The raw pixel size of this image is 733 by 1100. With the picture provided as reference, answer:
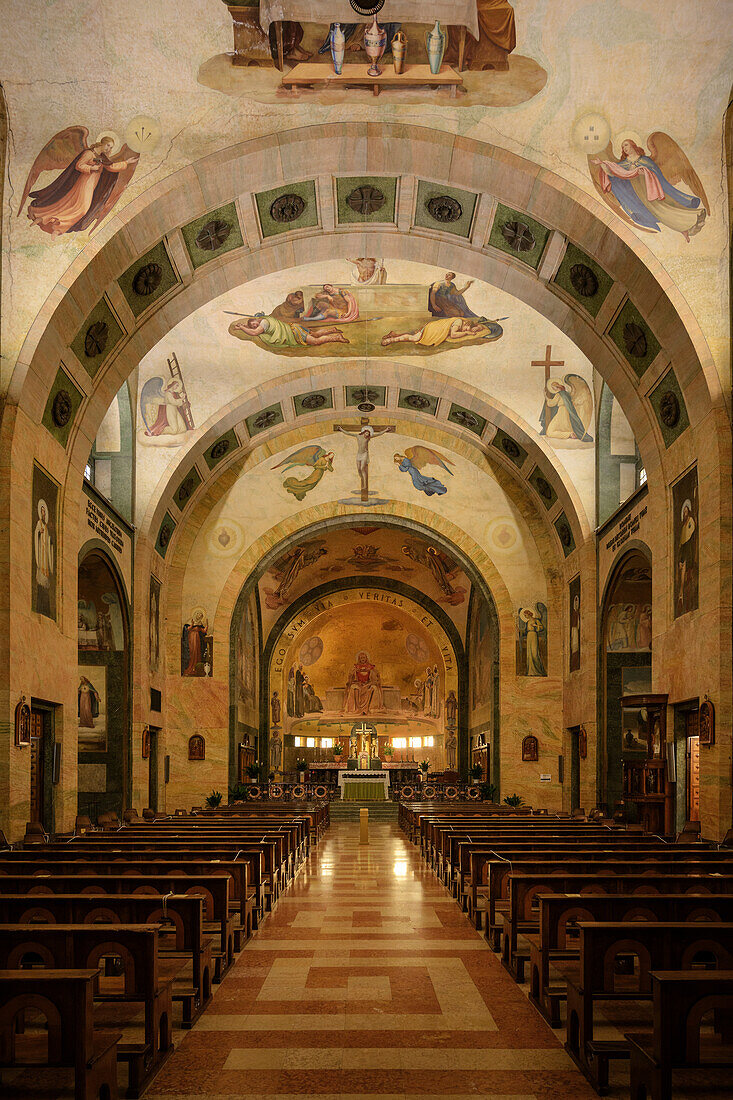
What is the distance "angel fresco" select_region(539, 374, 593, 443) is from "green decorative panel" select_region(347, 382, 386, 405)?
13.9ft

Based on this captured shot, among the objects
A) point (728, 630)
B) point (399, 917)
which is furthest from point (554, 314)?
point (399, 917)

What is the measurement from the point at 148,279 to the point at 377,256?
4135mm

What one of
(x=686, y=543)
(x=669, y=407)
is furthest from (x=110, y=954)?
(x=669, y=407)

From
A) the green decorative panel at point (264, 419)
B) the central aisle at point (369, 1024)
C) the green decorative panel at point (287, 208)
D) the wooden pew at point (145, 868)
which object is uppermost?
the green decorative panel at point (287, 208)

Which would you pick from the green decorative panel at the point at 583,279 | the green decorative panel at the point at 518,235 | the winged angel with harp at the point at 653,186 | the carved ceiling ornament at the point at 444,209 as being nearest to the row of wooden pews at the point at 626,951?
the winged angel with harp at the point at 653,186

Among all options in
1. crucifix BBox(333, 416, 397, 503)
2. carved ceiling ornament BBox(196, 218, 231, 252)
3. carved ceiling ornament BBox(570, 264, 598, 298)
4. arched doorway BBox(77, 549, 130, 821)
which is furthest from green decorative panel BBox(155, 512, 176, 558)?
carved ceiling ornament BBox(570, 264, 598, 298)

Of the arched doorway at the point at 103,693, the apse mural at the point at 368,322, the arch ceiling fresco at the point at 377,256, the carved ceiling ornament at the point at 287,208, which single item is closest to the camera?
the arch ceiling fresco at the point at 377,256

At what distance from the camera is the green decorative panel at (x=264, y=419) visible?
25.4 m

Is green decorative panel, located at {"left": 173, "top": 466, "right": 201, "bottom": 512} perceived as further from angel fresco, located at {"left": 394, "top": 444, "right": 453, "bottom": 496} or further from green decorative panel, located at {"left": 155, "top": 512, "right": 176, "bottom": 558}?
angel fresco, located at {"left": 394, "top": 444, "right": 453, "bottom": 496}

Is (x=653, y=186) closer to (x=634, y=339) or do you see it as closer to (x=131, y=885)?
(x=634, y=339)

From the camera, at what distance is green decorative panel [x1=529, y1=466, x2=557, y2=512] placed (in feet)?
84.1

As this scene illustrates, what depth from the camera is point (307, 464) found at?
29.2 meters

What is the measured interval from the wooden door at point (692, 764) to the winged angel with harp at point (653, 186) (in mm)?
7094

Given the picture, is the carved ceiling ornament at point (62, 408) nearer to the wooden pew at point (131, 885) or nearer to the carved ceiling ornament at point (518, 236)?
the carved ceiling ornament at point (518, 236)
